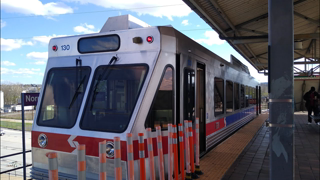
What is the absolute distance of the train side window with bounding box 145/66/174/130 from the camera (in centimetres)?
365

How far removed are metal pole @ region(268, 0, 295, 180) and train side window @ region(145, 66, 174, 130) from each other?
1.57 m

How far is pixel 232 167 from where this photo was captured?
5109 millimetres

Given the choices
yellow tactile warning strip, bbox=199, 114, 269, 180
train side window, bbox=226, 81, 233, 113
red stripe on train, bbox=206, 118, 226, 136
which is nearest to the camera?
yellow tactile warning strip, bbox=199, 114, 269, 180

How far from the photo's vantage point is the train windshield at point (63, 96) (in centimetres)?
393

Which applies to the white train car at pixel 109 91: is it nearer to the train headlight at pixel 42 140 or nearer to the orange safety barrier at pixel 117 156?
the train headlight at pixel 42 140

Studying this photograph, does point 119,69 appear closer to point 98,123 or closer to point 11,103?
point 98,123

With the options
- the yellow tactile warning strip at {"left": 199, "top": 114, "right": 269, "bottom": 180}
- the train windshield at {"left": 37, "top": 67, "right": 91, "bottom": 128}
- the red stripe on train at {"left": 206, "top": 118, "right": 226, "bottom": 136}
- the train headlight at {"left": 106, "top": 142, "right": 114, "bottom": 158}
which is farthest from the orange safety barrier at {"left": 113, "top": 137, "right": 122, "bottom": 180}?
the red stripe on train at {"left": 206, "top": 118, "right": 226, "bottom": 136}

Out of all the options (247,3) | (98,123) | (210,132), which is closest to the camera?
(98,123)

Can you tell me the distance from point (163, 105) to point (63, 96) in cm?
161

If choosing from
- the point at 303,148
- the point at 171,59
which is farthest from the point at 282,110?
the point at 303,148

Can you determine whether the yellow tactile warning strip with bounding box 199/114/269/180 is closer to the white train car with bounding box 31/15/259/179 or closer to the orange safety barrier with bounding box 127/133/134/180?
the white train car with bounding box 31/15/259/179

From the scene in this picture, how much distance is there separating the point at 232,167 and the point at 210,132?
1.16 metres

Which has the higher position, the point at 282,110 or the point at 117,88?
the point at 117,88

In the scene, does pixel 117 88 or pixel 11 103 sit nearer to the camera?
pixel 117 88
